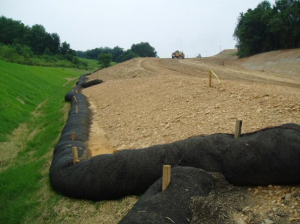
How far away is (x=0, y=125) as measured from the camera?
12.9m

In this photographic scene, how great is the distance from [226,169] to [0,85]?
18.4m

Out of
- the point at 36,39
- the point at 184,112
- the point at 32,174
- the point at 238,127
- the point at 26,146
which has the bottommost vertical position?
the point at 26,146

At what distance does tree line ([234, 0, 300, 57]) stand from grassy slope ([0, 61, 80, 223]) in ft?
71.3

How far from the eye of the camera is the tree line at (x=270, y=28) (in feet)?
82.0

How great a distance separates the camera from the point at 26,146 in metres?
11.3

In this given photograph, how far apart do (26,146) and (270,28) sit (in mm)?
25533

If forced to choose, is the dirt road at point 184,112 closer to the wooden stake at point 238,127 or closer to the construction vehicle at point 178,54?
the wooden stake at point 238,127

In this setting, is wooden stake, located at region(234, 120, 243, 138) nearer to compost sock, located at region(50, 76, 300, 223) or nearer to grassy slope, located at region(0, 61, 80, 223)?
compost sock, located at region(50, 76, 300, 223)

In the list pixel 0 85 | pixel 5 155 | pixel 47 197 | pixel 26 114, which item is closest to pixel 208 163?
pixel 47 197

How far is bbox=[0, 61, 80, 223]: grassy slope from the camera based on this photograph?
21.5 ft

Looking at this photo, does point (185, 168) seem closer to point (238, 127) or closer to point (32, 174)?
point (238, 127)

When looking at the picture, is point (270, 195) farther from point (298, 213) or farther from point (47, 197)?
point (47, 197)

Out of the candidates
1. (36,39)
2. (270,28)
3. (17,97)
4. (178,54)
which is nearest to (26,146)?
(17,97)

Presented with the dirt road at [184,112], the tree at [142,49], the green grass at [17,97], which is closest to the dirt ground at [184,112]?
the dirt road at [184,112]
